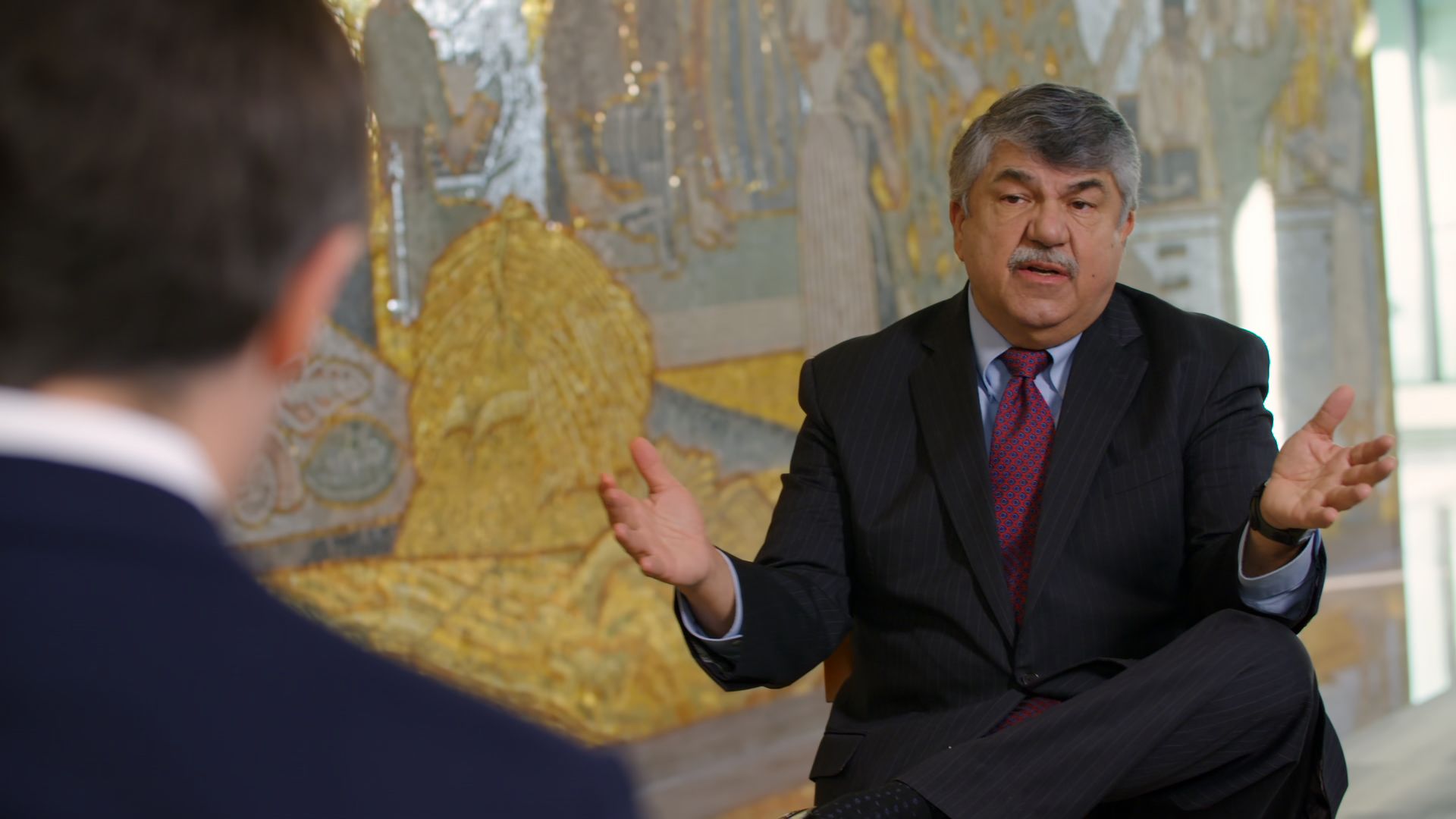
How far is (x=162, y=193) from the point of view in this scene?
2.29 feet

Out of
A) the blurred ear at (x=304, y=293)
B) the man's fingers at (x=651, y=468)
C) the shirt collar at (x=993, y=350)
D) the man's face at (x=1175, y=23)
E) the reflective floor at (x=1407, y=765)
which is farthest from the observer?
the man's face at (x=1175, y=23)

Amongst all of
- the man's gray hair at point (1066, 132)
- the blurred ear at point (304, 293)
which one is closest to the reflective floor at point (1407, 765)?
the man's gray hair at point (1066, 132)

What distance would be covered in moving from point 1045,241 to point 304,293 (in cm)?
221

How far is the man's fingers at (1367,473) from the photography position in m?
2.22

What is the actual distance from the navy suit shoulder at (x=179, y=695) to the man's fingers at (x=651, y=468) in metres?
1.62

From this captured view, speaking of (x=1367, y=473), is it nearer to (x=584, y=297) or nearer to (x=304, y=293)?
(x=304, y=293)

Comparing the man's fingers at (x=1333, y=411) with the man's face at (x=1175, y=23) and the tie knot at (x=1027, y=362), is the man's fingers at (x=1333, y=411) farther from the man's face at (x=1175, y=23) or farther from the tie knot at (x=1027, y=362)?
the man's face at (x=1175, y=23)

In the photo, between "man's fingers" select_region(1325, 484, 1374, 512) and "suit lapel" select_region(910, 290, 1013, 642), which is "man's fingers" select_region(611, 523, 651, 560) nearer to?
"suit lapel" select_region(910, 290, 1013, 642)

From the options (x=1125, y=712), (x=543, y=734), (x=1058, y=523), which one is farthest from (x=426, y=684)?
(x=1058, y=523)

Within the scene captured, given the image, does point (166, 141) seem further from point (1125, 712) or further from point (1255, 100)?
point (1255, 100)

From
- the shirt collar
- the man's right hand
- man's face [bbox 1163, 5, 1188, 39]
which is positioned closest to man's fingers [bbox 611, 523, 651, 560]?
the man's right hand

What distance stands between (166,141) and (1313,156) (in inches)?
359

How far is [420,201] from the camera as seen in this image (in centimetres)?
479

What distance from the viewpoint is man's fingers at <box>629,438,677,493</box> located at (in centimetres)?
233
